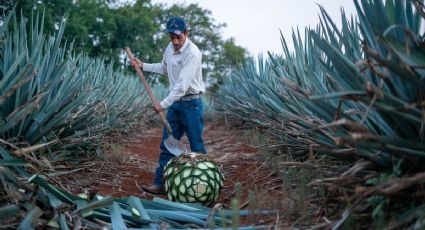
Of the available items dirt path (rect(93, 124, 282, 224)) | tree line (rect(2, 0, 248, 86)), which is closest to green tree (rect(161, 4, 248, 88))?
tree line (rect(2, 0, 248, 86))

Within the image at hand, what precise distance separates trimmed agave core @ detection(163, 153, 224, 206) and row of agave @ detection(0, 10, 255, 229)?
132mm

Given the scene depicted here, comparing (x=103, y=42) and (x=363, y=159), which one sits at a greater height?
(x=103, y=42)

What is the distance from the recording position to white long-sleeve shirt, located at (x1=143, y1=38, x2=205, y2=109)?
4.04 meters

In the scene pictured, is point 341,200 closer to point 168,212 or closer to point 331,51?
point 331,51

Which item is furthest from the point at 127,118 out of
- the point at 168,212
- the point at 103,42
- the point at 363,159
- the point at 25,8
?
the point at 103,42

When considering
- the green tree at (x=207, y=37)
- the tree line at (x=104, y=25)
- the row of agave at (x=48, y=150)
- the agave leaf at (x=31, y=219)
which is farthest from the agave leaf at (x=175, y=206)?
the green tree at (x=207, y=37)

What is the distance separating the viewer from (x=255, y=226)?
2.42m

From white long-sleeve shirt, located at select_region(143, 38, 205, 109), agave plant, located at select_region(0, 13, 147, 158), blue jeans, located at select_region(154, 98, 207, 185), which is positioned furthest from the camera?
blue jeans, located at select_region(154, 98, 207, 185)

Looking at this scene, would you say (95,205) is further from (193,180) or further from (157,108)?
(157,108)

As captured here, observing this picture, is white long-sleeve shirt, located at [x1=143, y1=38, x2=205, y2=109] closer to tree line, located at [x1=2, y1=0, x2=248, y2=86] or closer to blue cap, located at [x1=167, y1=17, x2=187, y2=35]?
blue cap, located at [x1=167, y1=17, x2=187, y2=35]

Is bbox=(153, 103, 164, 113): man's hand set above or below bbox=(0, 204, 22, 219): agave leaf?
above

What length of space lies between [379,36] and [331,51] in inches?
18.2

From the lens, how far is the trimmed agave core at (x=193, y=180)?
9.90ft

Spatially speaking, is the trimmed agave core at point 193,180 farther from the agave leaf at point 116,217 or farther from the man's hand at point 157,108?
the man's hand at point 157,108
